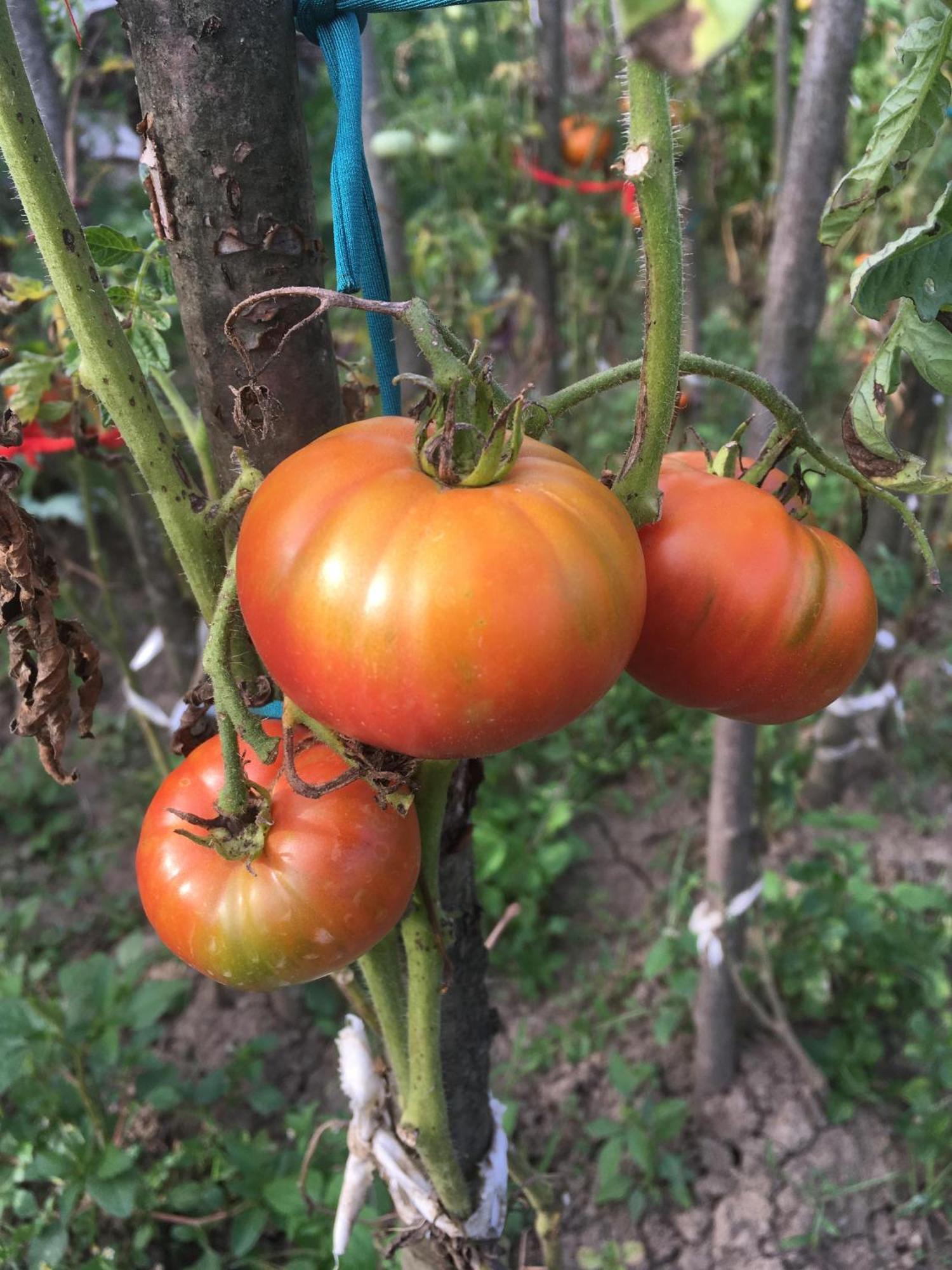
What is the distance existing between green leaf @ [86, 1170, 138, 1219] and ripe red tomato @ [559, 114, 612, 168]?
249 centimetres

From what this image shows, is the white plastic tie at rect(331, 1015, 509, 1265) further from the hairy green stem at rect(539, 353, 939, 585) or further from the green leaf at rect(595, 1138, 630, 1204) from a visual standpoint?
the green leaf at rect(595, 1138, 630, 1204)

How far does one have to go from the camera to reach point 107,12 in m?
2.08

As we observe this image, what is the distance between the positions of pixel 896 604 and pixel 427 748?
65.6 inches

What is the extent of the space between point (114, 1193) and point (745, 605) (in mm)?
1277

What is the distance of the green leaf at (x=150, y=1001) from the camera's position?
5.07ft

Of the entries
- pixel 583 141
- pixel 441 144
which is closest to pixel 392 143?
pixel 441 144

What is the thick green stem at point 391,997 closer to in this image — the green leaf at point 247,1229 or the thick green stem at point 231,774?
the thick green stem at point 231,774

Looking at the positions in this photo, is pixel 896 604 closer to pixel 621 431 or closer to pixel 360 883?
pixel 360 883

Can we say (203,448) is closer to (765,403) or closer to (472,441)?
(472,441)

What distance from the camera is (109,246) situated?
733 mm

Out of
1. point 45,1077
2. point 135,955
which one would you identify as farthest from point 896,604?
point 45,1077

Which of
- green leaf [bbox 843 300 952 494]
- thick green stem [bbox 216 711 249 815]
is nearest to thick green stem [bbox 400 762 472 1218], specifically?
thick green stem [bbox 216 711 249 815]

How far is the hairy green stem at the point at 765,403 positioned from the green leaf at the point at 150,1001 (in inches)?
53.3

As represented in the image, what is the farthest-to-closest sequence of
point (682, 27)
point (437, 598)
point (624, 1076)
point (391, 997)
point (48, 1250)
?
point (624, 1076)
point (48, 1250)
point (391, 997)
point (437, 598)
point (682, 27)
